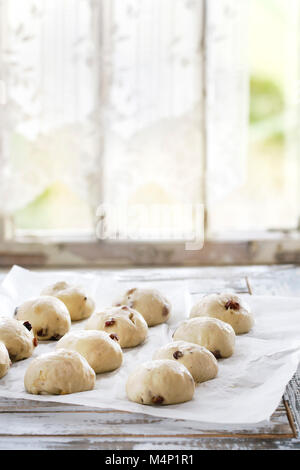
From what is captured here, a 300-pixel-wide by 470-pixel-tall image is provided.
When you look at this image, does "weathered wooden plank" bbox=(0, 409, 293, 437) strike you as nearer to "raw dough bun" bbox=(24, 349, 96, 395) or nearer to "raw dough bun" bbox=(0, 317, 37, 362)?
"raw dough bun" bbox=(24, 349, 96, 395)

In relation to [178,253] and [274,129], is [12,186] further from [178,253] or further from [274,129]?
[274,129]

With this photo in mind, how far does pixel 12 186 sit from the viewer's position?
304cm

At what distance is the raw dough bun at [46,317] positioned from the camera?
47.8 inches

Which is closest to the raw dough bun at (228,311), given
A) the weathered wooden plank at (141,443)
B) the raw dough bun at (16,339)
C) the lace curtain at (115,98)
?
the raw dough bun at (16,339)

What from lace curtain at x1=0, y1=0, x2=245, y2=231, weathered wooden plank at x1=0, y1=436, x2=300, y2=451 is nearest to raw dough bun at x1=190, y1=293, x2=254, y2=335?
weathered wooden plank at x1=0, y1=436, x2=300, y2=451

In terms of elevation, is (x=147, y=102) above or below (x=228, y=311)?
above

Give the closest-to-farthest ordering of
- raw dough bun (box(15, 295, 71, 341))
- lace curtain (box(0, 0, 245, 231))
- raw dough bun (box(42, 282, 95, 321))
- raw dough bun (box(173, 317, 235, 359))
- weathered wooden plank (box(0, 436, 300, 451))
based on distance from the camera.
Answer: weathered wooden plank (box(0, 436, 300, 451)) < raw dough bun (box(173, 317, 235, 359)) < raw dough bun (box(15, 295, 71, 341)) < raw dough bun (box(42, 282, 95, 321)) < lace curtain (box(0, 0, 245, 231))

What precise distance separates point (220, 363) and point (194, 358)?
96 mm

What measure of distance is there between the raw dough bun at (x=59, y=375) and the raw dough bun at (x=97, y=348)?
0.05 meters

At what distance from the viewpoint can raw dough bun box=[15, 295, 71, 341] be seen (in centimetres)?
121

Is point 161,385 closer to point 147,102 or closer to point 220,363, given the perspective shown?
point 220,363

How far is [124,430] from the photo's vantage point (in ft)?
2.53

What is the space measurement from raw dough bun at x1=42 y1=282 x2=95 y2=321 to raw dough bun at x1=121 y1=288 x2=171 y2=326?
80 mm

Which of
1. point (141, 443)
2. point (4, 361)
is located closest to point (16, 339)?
point (4, 361)
